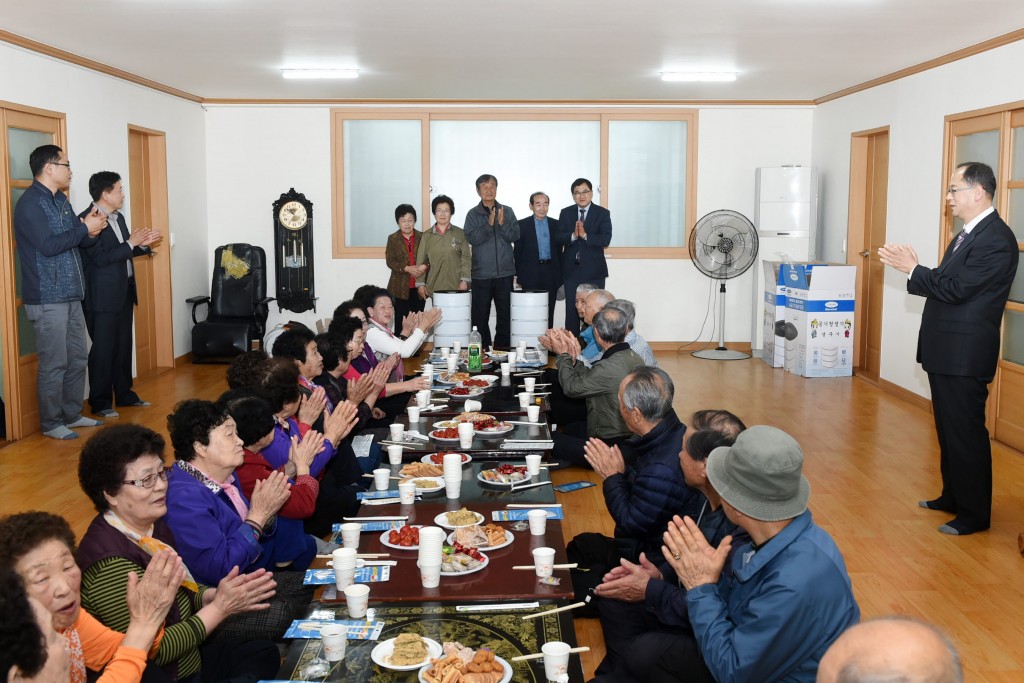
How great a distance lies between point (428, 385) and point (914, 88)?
16.9 ft

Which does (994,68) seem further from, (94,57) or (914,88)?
(94,57)

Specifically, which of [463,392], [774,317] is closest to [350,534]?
[463,392]

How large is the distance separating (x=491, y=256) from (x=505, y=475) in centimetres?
620

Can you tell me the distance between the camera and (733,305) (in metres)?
10.4

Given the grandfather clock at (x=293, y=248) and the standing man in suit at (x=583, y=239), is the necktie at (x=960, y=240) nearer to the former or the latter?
the standing man in suit at (x=583, y=239)

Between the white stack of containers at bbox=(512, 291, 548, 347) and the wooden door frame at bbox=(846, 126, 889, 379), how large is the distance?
9.76ft

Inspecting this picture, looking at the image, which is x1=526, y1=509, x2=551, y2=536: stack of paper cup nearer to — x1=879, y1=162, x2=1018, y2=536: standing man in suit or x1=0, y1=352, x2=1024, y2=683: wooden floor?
x1=0, y1=352, x2=1024, y2=683: wooden floor

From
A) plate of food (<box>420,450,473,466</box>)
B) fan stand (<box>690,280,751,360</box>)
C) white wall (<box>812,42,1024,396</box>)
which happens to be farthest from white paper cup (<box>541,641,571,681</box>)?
fan stand (<box>690,280,751,360</box>)

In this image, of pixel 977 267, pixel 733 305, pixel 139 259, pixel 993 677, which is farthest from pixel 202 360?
pixel 993 677

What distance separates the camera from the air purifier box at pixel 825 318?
28.6ft

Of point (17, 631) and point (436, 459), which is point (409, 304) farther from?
point (17, 631)

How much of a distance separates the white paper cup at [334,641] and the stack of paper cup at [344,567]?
0.33 meters

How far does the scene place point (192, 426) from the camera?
9.14 feet

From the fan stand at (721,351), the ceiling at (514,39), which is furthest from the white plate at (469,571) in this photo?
the fan stand at (721,351)
